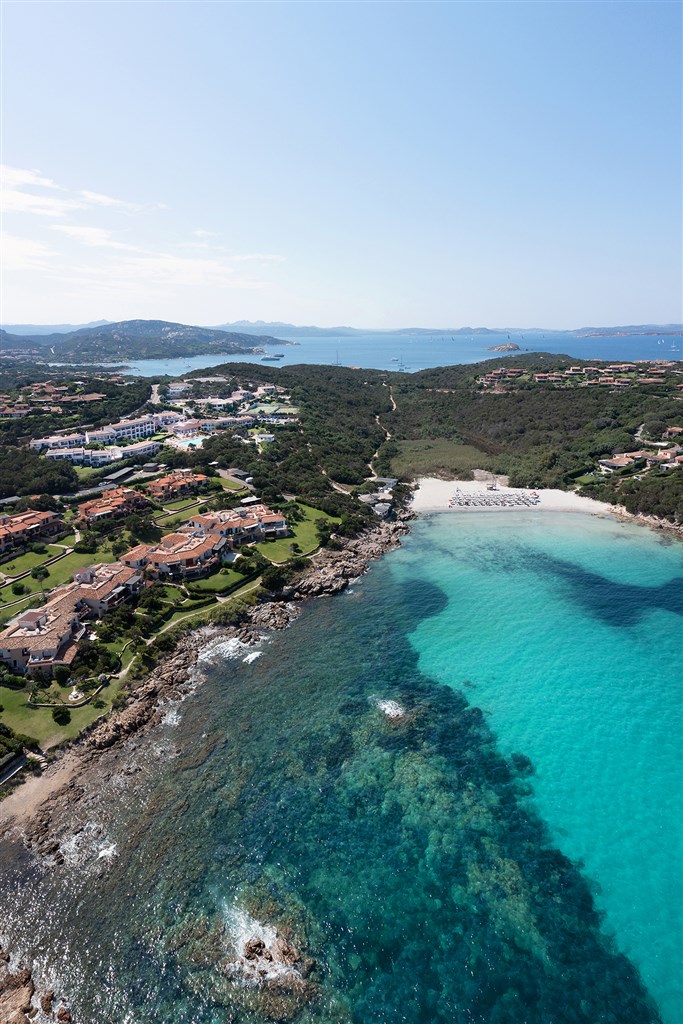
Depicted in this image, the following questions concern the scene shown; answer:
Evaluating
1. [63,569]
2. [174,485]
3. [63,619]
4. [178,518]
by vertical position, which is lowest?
[63,569]

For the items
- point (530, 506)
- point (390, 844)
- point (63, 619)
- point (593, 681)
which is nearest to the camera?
point (390, 844)

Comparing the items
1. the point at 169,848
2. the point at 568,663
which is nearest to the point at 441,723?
the point at 568,663

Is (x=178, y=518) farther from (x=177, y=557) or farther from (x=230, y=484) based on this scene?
(x=230, y=484)

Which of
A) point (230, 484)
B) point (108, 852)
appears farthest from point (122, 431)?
point (108, 852)

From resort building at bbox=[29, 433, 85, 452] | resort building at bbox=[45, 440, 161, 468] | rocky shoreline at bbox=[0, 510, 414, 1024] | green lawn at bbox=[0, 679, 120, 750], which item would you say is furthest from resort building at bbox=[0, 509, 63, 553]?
resort building at bbox=[29, 433, 85, 452]

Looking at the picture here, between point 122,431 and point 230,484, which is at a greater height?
point 122,431

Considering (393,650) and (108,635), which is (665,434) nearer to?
(393,650)

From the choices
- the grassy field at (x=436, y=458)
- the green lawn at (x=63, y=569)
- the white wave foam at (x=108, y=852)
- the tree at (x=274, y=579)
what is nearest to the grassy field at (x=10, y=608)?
the green lawn at (x=63, y=569)
